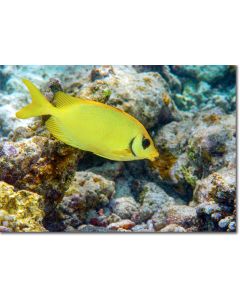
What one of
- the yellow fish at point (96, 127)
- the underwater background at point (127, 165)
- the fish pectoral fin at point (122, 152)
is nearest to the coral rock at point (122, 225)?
the underwater background at point (127, 165)

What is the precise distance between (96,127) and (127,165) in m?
1.80

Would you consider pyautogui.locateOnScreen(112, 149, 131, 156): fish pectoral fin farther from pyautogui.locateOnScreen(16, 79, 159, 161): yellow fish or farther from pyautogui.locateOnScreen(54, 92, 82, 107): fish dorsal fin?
pyautogui.locateOnScreen(54, 92, 82, 107): fish dorsal fin

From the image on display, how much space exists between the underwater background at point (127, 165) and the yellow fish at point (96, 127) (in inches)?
20.5

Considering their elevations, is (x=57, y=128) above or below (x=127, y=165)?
above

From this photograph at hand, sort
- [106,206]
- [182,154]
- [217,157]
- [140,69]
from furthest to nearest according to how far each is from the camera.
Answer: [140,69] < [182,154] < [217,157] < [106,206]

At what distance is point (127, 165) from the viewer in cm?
376

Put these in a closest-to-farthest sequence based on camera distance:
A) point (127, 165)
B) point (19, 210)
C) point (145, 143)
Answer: point (145, 143) → point (19, 210) → point (127, 165)

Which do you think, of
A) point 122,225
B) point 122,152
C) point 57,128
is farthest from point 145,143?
point 122,225

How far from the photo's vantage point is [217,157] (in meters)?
3.66

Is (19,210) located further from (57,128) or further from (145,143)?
(145,143)
